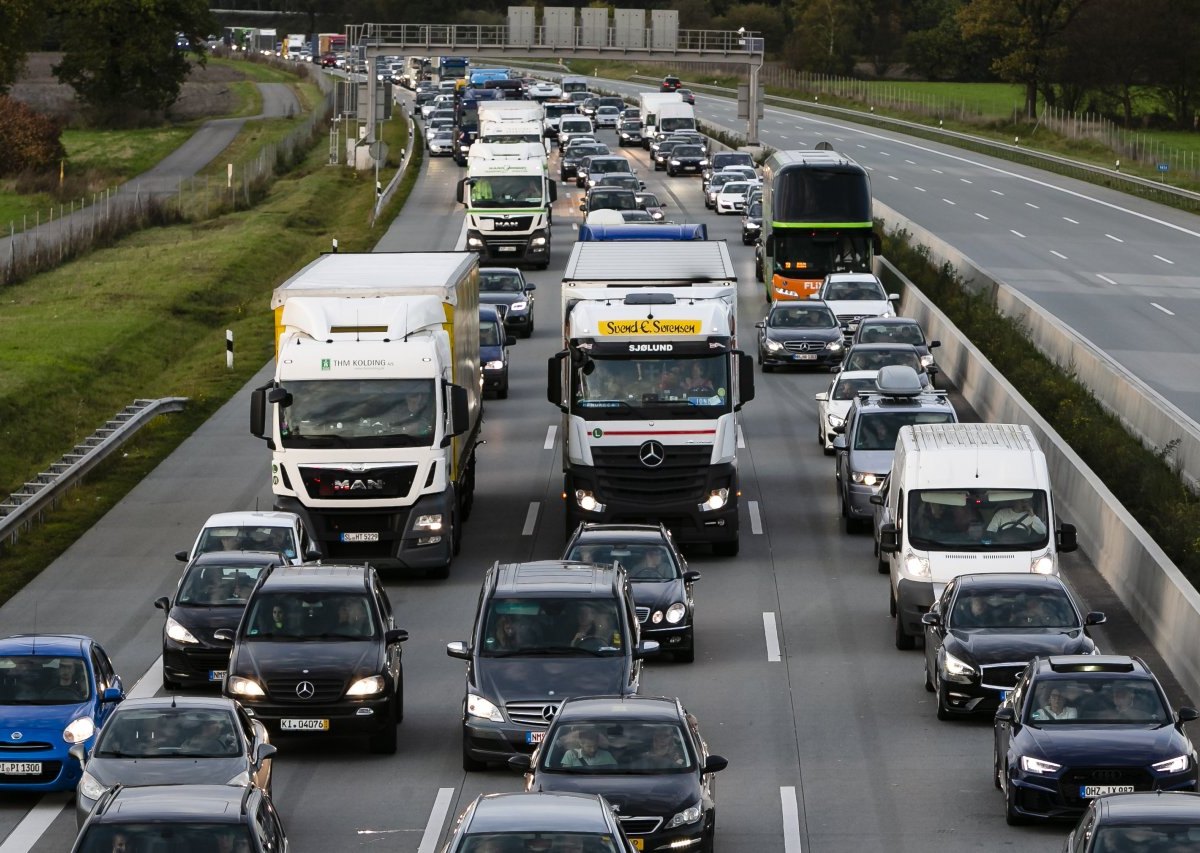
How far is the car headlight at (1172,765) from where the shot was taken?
16969mm

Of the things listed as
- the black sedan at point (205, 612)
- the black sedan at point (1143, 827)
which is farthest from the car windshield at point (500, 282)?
the black sedan at point (1143, 827)

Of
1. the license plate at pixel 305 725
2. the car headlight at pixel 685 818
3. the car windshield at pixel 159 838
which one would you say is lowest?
the license plate at pixel 305 725

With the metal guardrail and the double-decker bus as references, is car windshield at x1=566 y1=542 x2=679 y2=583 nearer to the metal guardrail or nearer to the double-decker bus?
the metal guardrail

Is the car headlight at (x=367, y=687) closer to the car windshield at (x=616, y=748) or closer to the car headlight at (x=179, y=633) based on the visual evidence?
the car headlight at (x=179, y=633)

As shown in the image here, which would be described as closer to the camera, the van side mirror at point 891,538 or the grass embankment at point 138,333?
the van side mirror at point 891,538

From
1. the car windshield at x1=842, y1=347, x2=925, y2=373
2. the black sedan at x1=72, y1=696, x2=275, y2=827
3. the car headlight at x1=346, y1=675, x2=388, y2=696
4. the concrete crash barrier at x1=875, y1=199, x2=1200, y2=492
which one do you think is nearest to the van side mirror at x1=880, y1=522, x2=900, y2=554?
the car headlight at x1=346, y1=675, x2=388, y2=696

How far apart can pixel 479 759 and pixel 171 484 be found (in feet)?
57.1

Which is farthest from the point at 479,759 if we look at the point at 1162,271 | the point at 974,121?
the point at 974,121

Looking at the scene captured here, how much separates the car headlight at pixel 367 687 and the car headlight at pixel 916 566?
286 inches

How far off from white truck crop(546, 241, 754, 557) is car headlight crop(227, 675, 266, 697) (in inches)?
386

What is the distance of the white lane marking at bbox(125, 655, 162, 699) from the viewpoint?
899 inches

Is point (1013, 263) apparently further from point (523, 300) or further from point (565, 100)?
point (565, 100)

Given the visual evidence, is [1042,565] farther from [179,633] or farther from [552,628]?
[179,633]

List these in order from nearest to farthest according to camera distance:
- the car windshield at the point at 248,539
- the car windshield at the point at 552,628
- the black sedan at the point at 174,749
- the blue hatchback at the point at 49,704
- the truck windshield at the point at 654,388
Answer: the black sedan at the point at 174,749
the blue hatchback at the point at 49,704
the car windshield at the point at 552,628
the car windshield at the point at 248,539
the truck windshield at the point at 654,388
